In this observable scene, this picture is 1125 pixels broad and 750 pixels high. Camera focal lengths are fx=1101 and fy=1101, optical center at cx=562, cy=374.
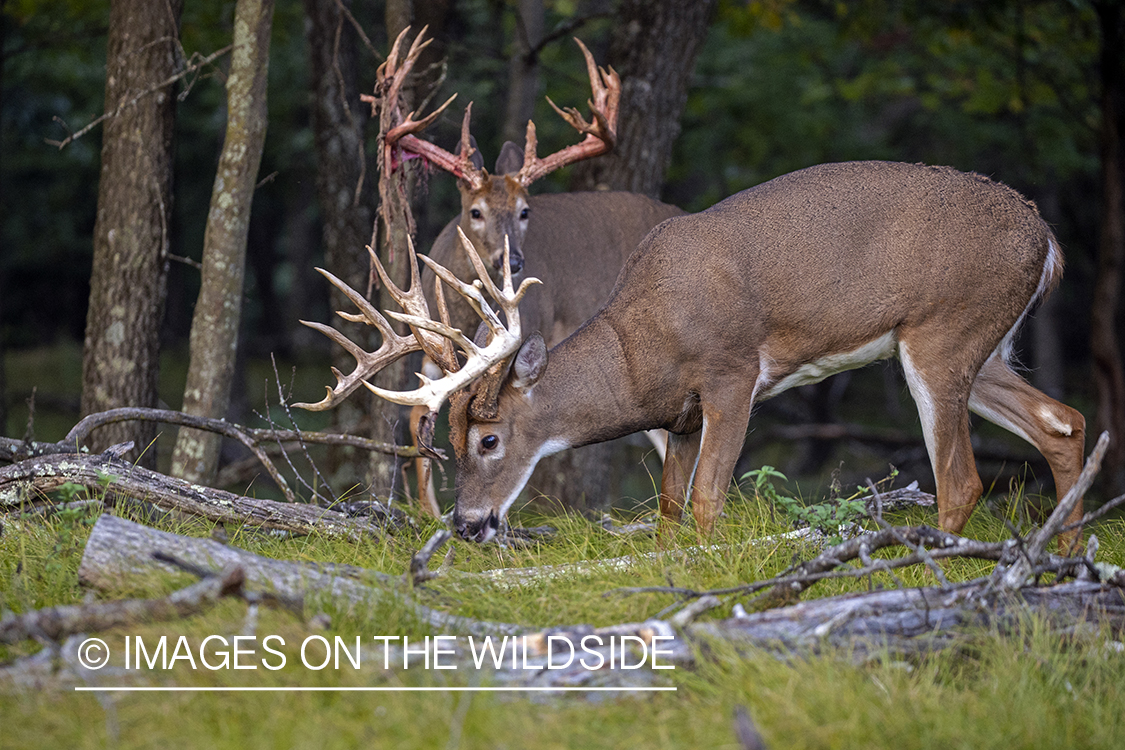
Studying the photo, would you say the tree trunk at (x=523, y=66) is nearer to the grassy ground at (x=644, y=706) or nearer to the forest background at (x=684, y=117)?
the forest background at (x=684, y=117)

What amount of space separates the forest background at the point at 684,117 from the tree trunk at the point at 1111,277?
0.02 metres

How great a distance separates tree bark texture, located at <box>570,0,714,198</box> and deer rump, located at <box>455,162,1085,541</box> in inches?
94.1

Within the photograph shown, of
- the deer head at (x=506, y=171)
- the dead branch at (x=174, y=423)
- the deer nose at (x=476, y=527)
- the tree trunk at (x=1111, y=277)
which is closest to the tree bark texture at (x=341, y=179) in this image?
the deer head at (x=506, y=171)

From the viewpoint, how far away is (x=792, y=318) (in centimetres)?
520

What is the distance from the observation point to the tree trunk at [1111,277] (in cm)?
955

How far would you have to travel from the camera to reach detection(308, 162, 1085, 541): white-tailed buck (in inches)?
202

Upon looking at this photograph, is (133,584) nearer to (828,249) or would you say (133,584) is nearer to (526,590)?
(526,590)

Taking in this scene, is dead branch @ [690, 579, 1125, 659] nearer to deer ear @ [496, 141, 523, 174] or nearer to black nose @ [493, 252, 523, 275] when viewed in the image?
black nose @ [493, 252, 523, 275]

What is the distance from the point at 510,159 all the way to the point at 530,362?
2195 mm

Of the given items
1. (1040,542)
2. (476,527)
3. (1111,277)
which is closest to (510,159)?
(476,527)

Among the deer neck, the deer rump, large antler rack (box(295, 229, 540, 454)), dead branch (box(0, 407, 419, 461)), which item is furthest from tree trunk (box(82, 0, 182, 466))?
the deer neck

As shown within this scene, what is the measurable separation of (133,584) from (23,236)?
703 inches

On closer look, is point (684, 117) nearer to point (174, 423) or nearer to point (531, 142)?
point (531, 142)

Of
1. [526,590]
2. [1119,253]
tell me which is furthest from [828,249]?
[1119,253]
